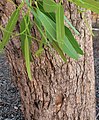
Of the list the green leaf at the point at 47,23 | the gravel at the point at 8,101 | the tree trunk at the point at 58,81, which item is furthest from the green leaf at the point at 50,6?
the gravel at the point at 8,101

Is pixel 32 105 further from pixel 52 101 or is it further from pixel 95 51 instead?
pixel 95 51

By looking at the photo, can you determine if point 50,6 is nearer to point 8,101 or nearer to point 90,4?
point 90,4

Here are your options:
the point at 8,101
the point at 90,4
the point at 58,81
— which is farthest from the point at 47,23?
the point at 8,101

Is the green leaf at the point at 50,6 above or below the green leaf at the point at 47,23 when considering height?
above

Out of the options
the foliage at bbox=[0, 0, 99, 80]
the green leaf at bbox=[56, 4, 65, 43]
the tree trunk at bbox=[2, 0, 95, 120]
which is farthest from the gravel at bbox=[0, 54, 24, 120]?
the green leaf at bbox=[56, 4, 65, 43]

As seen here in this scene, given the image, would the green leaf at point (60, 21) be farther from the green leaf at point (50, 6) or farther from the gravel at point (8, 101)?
the gravel at point (8, 101)

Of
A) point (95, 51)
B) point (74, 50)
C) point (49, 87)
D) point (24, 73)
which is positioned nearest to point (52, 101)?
point (49, 87)

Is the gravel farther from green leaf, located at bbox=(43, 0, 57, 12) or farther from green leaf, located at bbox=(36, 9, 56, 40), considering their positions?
green leaf, located at bbox=(43, 0, 57, 12)
